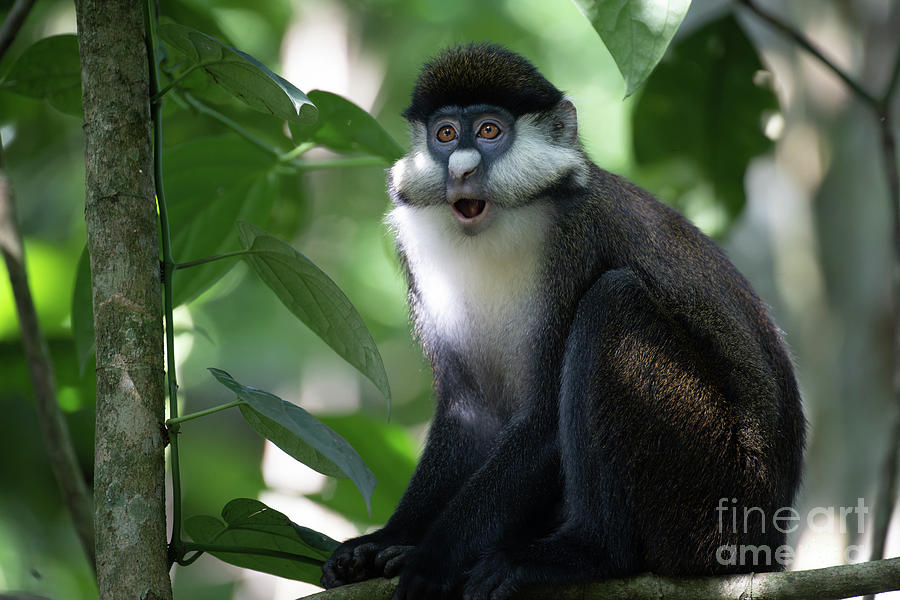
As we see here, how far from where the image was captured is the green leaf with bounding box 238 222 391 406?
8.69 ft

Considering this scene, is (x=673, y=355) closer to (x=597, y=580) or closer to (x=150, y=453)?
(x=597, y=580)

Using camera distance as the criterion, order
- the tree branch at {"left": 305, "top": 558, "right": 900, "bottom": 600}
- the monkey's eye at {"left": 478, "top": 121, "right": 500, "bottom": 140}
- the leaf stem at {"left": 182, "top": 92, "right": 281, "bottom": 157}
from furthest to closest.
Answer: the monkey's eye at {"left": 478, "top": 121, "right": 500, "bottom": 140}
the leaf stem at {"left": 182, "top": 92, "right": 281, "bottom": 157}
the tree branch at {"left": 305, "top": 558, "right": 900, "bottom": 600}

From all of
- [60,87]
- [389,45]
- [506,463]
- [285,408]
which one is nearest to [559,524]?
[506,463]

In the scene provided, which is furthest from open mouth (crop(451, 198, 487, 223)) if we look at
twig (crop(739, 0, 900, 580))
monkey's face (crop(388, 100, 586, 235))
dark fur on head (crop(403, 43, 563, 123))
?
twig (crop(739, 0, 900, 580))

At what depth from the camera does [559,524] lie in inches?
145

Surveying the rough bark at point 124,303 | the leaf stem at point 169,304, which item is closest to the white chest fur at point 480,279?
the leaf stem at point 169,304

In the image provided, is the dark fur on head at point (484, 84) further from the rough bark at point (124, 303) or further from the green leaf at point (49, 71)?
the rough bark at point (124, 303)

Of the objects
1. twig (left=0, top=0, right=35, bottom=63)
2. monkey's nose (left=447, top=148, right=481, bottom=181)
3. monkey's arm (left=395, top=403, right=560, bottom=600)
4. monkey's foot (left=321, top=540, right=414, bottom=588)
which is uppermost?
twig (left=0, top=0, right=35, bottom=63)

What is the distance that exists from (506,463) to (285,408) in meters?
1.51

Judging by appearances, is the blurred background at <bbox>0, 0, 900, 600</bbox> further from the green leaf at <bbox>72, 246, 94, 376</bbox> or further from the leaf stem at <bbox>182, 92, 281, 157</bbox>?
the green leaf at <bbox>72, 246, 94, 376</bbox>

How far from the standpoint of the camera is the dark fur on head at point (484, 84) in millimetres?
4090

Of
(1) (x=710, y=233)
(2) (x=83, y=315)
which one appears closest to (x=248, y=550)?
(2) (x=83, y=315)

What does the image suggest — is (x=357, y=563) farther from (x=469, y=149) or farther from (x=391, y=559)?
(x=469, y=149)

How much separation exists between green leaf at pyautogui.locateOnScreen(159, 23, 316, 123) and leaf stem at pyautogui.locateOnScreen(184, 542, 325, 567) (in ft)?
3.72
